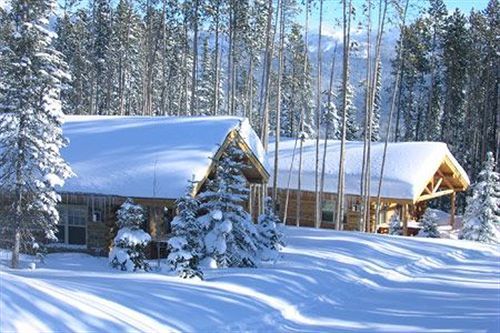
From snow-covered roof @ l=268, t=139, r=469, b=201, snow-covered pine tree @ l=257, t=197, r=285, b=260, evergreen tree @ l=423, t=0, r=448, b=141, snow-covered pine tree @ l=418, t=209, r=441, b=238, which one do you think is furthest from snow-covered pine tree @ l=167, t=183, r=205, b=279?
evergreen tree @ l=423, t=0, r=448, b=141

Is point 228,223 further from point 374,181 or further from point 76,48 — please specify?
point 76,48

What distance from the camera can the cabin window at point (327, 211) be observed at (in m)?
32.8

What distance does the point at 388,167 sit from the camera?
3169cm

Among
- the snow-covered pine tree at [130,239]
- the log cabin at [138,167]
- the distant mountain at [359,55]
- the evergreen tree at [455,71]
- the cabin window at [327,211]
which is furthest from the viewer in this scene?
the evergreen tree at [455,71]

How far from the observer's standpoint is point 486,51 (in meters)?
44.4

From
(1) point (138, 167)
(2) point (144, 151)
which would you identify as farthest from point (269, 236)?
(2) point (144, 151)

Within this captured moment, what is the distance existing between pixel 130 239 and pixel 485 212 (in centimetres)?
1878

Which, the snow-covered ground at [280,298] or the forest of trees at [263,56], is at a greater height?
the forest of trees at [263,56]

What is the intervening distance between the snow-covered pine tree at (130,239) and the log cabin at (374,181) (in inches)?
675

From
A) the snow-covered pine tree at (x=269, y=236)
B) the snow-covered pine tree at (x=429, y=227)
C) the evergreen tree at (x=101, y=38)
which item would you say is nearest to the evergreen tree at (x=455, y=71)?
the snow-covered pine tree at (x=429, y=227)

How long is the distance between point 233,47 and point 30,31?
20785mm

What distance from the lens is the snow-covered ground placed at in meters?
7.57

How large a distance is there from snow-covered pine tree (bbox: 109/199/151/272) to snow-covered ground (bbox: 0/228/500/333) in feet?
5.52

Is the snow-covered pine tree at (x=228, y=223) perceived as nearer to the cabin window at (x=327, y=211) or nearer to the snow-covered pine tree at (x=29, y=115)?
the snow-covered pine tree at (x=29, y=115)
